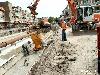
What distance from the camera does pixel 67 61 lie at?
12.2 m

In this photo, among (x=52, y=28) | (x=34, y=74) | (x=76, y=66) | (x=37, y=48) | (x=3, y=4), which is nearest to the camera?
(x=34, y=74)

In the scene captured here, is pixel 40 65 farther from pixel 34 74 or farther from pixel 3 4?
pixel 3 4

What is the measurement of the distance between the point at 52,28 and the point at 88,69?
38.6 m

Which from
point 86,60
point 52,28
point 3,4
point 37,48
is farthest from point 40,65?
point 3,4

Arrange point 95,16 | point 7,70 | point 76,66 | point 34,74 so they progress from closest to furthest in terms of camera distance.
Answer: point 34,74, point 76,66, point 7,70, point 95,16

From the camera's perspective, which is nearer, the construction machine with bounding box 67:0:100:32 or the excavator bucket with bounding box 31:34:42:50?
the excavator bucket with bounding box 31:34:42:50

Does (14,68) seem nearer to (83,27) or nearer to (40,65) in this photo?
(40,65)

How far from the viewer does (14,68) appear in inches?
481

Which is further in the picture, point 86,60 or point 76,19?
point 76,19

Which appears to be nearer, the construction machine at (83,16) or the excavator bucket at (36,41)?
the excavator bucket at (36,41)

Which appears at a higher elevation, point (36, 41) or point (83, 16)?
point (83, 16)

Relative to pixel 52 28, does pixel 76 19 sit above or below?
above

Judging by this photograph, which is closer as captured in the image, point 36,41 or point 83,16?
point 36,41

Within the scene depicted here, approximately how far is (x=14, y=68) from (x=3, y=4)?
95.1 m
